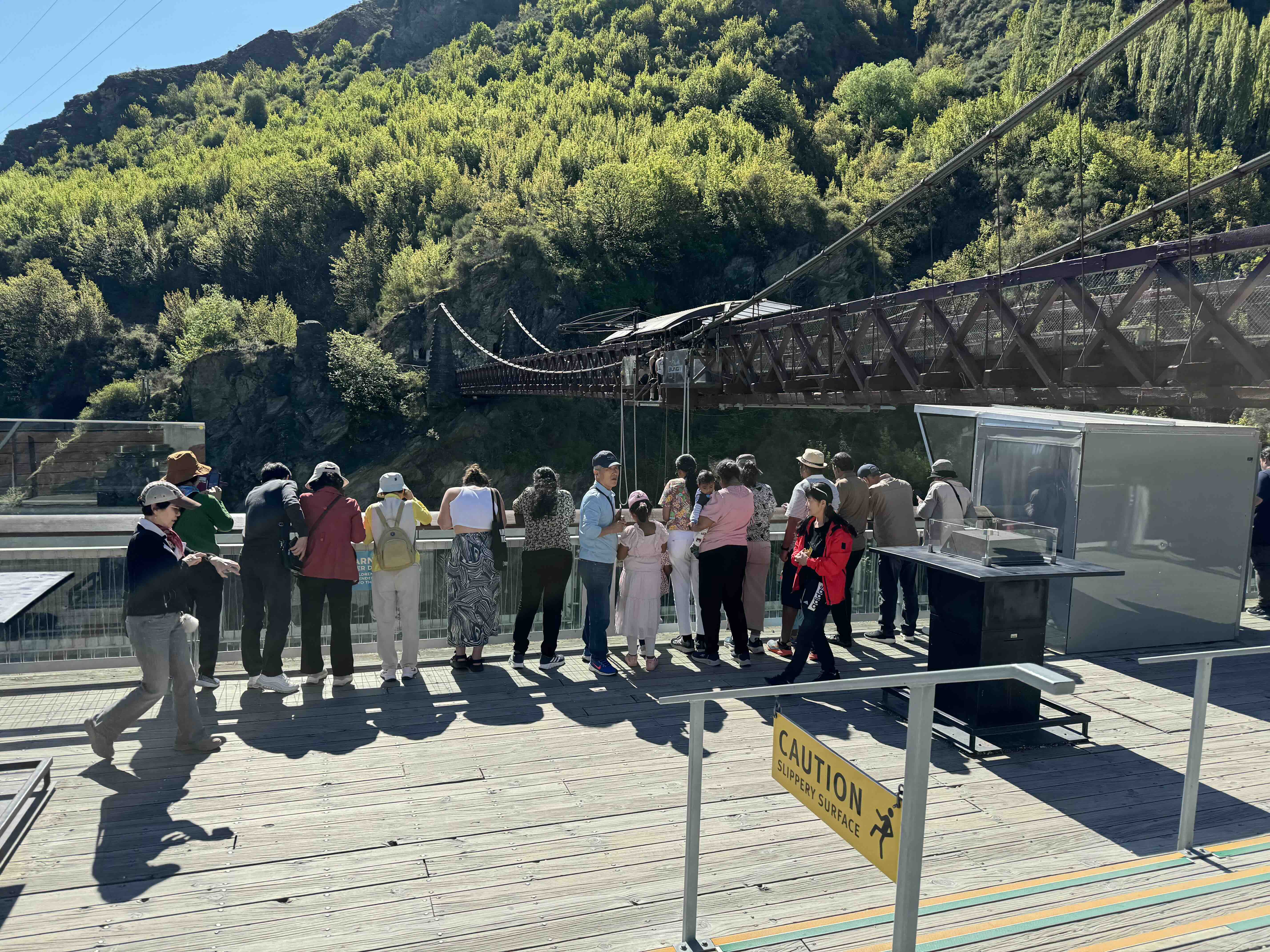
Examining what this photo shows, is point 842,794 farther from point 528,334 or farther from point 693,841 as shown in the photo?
point 528,334

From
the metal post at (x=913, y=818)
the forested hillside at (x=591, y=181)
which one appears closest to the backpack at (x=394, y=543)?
the metal post at (x=913, y=818)

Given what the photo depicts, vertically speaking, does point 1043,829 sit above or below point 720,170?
below

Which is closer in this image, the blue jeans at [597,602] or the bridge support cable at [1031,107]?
the blue jeans at [597,602]

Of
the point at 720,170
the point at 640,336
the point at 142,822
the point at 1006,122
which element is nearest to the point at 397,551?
the point at 142,822

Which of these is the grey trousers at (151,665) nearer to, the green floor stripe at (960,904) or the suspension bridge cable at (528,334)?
the green floor stripe at (960,904)

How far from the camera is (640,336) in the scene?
27.2 meters

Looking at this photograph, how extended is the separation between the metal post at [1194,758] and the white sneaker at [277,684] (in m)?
4.99

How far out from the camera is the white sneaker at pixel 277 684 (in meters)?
5.78

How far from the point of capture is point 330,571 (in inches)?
228

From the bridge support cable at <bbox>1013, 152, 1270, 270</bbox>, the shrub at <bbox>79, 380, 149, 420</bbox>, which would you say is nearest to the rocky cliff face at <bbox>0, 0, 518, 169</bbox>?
the shrub at <bbox>79, 380, 149, 420</bbox>

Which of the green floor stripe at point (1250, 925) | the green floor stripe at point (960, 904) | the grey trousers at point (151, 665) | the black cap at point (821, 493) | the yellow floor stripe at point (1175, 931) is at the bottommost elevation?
the green floor stripe at point (960, 904)

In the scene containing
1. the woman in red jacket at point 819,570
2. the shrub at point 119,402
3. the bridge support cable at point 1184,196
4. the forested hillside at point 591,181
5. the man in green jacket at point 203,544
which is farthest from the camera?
the shrub at point 119,402

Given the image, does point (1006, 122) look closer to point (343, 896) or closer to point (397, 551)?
point (397, 551)

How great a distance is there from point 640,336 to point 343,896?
80.4 feet
